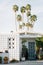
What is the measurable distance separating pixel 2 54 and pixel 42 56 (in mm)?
5617

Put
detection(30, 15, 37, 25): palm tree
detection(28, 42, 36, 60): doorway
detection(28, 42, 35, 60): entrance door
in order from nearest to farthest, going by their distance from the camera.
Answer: detection(28, 42, 36, 60): doorway → detection(28, 42, 35, 60): entrance door → detection(30, 15, 37, 25): palm tree

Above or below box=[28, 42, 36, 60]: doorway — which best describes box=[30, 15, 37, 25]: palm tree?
above

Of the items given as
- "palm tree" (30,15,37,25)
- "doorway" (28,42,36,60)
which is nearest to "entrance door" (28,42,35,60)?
"doorway" (28,42,36,60)

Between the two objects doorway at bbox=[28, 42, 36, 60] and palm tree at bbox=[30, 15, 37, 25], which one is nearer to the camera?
doorway at bbox=[28, 42, 36, 60]

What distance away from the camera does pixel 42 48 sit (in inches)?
1364

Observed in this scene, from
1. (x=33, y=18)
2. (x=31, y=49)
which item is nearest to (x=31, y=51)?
(x=31, y=49)

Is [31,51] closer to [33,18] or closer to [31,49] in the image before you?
[31,49]

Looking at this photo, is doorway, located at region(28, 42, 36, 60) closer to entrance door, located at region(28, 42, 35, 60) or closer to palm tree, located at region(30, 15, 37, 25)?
entrance door, located at region(28, 42, 35, 60)

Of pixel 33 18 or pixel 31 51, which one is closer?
pixel 31 51

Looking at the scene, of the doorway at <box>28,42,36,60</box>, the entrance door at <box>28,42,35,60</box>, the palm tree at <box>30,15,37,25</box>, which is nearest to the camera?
the doorway at <box>28,42,36,60</box>

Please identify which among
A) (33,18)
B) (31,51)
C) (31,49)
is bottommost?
(31,51)

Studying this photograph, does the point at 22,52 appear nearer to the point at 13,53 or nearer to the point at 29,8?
the point at 13,53

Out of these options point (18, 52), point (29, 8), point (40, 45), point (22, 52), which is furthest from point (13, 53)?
point (29, 8)

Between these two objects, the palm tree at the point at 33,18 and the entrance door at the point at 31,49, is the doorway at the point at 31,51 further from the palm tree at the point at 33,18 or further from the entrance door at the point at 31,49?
the palm tree at the point at 33,18
